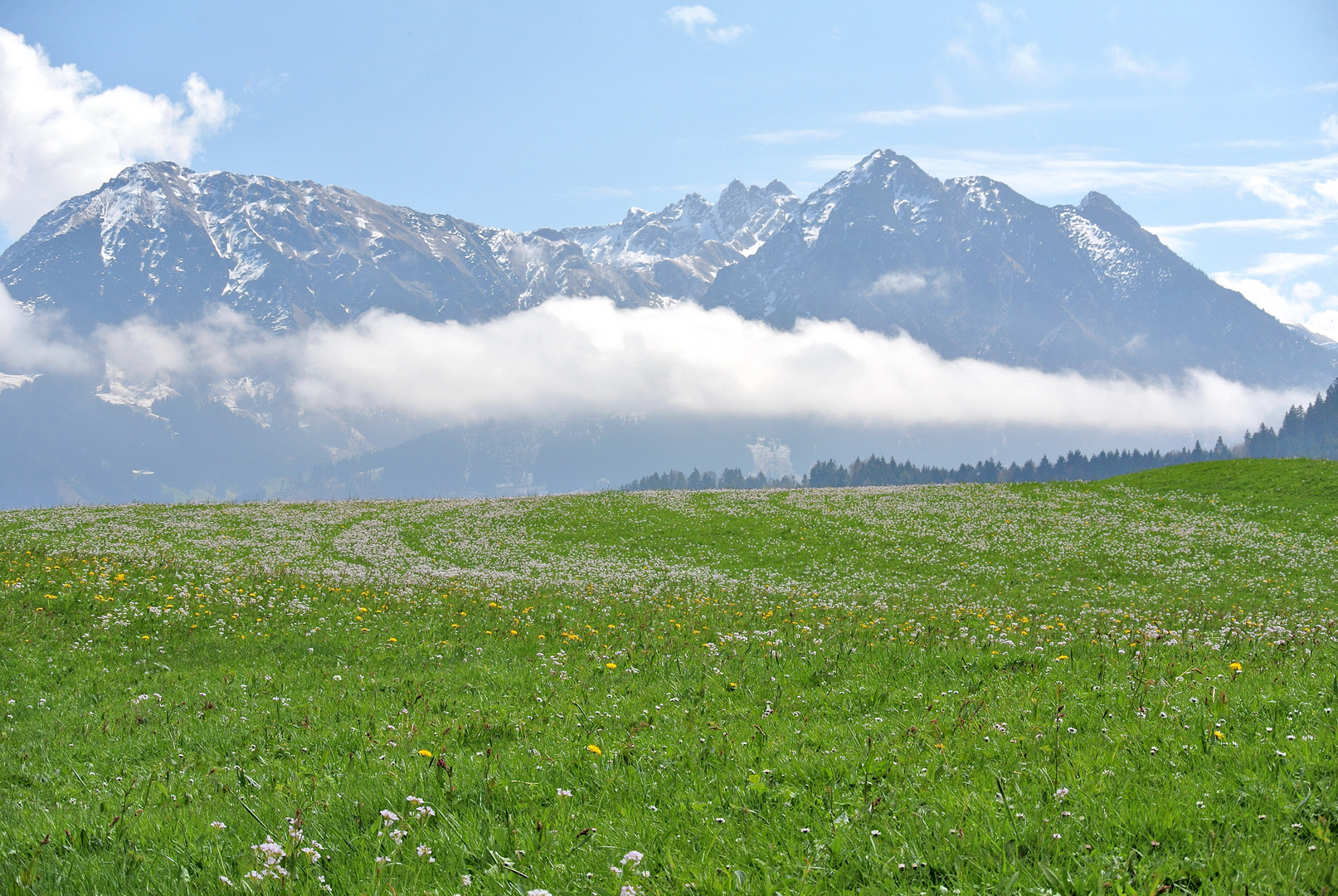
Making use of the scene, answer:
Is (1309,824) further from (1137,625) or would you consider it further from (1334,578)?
(1334,578)

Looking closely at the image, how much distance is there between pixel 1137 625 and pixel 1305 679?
937 cm

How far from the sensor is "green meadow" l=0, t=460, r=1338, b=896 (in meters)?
5.07

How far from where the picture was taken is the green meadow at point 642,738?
507 centimetres

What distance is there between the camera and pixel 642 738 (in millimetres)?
8344

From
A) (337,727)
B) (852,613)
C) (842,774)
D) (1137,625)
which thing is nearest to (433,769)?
(337,727)

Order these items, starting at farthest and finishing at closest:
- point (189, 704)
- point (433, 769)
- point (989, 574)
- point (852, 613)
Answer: point (989, 574) → point (852, 613) → point (189, 704) → point (433, 769)

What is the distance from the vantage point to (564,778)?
7.04 m

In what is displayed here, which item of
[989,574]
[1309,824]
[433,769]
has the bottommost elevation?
[989,574]

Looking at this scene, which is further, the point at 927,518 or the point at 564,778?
the point at 927,518

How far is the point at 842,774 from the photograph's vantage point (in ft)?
22.0

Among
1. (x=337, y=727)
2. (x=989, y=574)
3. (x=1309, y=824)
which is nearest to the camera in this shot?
(x=1309, y=824)

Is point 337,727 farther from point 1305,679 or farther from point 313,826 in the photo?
point 1305,679

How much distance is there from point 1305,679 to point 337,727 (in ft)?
40.8

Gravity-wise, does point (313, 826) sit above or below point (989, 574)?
above
